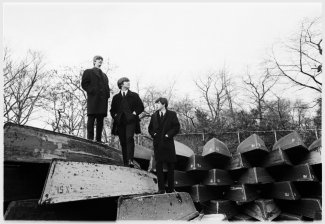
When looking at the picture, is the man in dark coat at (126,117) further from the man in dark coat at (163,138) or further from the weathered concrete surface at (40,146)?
the weathered concrete surface at (40,146)

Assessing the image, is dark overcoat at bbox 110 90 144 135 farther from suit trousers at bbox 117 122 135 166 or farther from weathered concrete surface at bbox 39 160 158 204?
weathered concrete surface at bbox 39 160 158 204

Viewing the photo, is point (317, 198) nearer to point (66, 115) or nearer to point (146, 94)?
point (66, 115)

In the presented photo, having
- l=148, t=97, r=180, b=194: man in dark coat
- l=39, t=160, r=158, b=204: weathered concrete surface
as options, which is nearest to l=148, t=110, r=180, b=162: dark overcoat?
l=148, t=97, r=180, b=194: man in dark coat

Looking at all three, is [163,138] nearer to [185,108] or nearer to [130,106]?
[130,106]

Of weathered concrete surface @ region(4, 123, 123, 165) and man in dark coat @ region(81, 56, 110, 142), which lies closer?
weathered concrete surface @ region(4, 123, 123, 165)

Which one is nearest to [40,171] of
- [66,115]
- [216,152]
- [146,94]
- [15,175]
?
[15,175]

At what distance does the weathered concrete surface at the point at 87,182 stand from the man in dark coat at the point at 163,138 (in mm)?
452

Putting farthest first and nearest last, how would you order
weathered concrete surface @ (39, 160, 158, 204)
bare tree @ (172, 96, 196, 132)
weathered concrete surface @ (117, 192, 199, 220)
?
bare tree @ (172, 96, 196, 132), weathered concrete surface @ (117, 192, 199, 220), weathered concrete surface @ (39, 160, 158, 204)

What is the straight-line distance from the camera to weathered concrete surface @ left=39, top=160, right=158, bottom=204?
8.38ft

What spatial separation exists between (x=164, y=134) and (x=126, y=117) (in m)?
0.57

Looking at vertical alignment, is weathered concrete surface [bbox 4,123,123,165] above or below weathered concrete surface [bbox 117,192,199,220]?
above

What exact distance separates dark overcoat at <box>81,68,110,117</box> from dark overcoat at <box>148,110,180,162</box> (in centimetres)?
79

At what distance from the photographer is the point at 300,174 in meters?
4.89

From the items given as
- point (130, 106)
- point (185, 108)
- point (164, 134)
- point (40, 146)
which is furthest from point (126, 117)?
point (185, 108)
